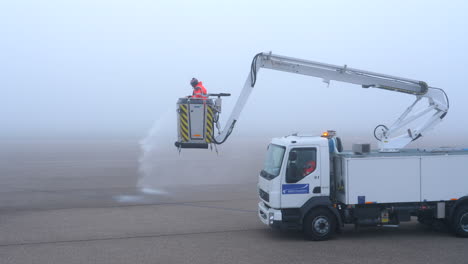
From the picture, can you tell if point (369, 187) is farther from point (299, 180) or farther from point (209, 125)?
point (209, 125)

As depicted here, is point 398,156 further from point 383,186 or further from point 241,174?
point 241,174

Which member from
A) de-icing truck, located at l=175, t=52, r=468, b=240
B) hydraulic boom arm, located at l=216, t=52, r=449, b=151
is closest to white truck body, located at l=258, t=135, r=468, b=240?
de-icing truck, located at l=175, t=52, r=468, b=240

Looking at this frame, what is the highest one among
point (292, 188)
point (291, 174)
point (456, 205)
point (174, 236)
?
point (291, 174)

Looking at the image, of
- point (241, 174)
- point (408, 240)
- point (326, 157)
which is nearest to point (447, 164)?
point (408, 240)

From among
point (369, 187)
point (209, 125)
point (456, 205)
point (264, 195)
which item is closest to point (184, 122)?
point (209, 125)

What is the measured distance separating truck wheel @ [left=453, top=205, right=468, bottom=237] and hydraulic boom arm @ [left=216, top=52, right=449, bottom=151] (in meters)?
2.47

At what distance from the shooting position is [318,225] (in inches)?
406

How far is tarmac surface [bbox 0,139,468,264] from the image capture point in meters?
8.96

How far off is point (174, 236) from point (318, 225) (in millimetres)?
3756

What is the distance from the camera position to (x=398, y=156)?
34.5 ft

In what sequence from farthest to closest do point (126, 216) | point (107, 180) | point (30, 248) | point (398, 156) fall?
point (107, 180)
point (126, 216)
point (398, 156)
point (30, 248)

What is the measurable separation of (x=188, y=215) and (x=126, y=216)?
2076mm

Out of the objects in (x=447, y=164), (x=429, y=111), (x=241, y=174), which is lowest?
(x=241, y=174)

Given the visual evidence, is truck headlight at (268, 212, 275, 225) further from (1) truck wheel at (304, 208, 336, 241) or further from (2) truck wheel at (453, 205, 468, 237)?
(2) truck wheel at (453, 205, 468, 237)
